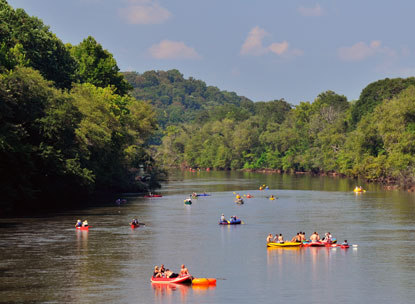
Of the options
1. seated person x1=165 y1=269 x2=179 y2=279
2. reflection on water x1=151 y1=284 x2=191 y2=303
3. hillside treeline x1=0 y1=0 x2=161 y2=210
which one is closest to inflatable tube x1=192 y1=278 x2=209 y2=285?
reflection on water x1=151 y1=284 x2=191 y2=303

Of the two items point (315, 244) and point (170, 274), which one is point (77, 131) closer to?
point (315, 244)

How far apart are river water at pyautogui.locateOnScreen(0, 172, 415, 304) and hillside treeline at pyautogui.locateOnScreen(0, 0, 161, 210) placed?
648 cm

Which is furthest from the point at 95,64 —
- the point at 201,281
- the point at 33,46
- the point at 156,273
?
the point at 201,281

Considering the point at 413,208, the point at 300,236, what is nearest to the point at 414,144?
the point at 413,208

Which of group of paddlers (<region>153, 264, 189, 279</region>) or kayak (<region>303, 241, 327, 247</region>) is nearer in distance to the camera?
group of paddlers (<region>153, 264, 189, 279</region>)

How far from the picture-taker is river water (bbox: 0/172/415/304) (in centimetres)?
4744

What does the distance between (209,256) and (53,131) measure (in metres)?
37.6

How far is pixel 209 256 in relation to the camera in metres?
60.6

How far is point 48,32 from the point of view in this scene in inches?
4813

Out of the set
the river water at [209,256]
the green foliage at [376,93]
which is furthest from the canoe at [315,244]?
the green foliage at [376,93]

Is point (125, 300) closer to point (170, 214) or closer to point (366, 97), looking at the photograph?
point (170, 214)

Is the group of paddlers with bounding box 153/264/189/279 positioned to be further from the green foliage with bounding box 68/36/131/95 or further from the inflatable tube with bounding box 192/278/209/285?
the green foliage with bounding box 68/36/131/95

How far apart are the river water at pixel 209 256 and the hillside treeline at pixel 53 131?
6.48 metres

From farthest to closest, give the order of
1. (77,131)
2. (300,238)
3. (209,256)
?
(77,131) → (300,238) → (209,256)
